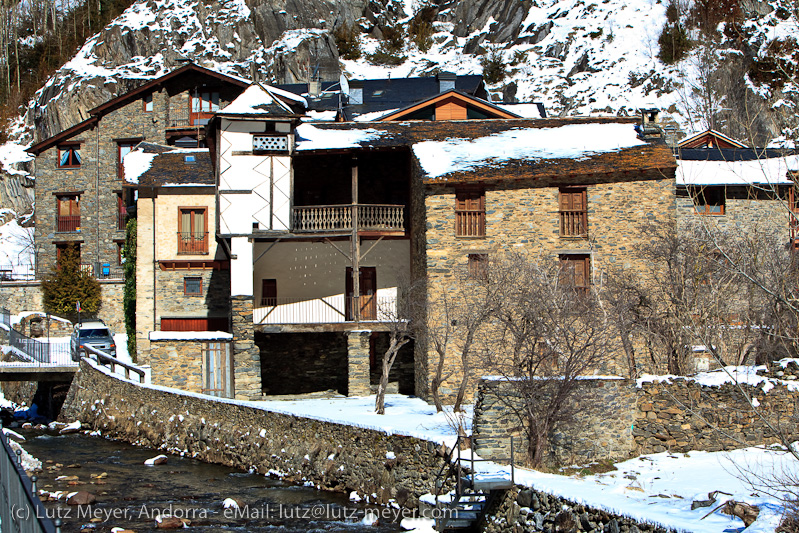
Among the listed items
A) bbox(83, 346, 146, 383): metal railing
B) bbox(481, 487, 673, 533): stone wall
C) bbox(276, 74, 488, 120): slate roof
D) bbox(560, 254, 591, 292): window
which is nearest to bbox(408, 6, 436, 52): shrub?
bbox(276, 74, 488, 120): slate roof

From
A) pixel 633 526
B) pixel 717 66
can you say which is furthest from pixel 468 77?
pixel 633 526

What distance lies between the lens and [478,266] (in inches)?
961

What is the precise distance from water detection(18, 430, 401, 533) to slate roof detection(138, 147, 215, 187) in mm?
11080

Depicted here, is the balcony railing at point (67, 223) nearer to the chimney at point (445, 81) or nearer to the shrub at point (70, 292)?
the shrub at point (70, 292)

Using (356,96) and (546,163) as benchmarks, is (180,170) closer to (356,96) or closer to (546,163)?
(356,96)

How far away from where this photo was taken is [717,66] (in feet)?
179

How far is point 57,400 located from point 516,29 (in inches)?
2055

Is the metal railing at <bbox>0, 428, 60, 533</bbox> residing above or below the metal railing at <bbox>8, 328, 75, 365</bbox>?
above

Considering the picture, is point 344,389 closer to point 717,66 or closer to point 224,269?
point 224,269

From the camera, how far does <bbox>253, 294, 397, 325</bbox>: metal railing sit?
28000 mm

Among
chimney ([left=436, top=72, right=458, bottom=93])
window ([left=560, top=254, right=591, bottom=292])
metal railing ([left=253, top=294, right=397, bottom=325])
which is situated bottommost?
metal railing ([left=253, top=294, right=397, bottom=325])

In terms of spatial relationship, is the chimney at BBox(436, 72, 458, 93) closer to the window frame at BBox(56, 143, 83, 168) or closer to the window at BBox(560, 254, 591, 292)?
the window frame at BBox(56, 143, 83, 168)

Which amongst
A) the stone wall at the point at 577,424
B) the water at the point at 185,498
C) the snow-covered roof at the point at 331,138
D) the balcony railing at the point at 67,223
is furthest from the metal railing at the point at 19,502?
the balcony railing at the point at 67,223

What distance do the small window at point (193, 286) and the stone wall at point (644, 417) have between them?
703 inches
